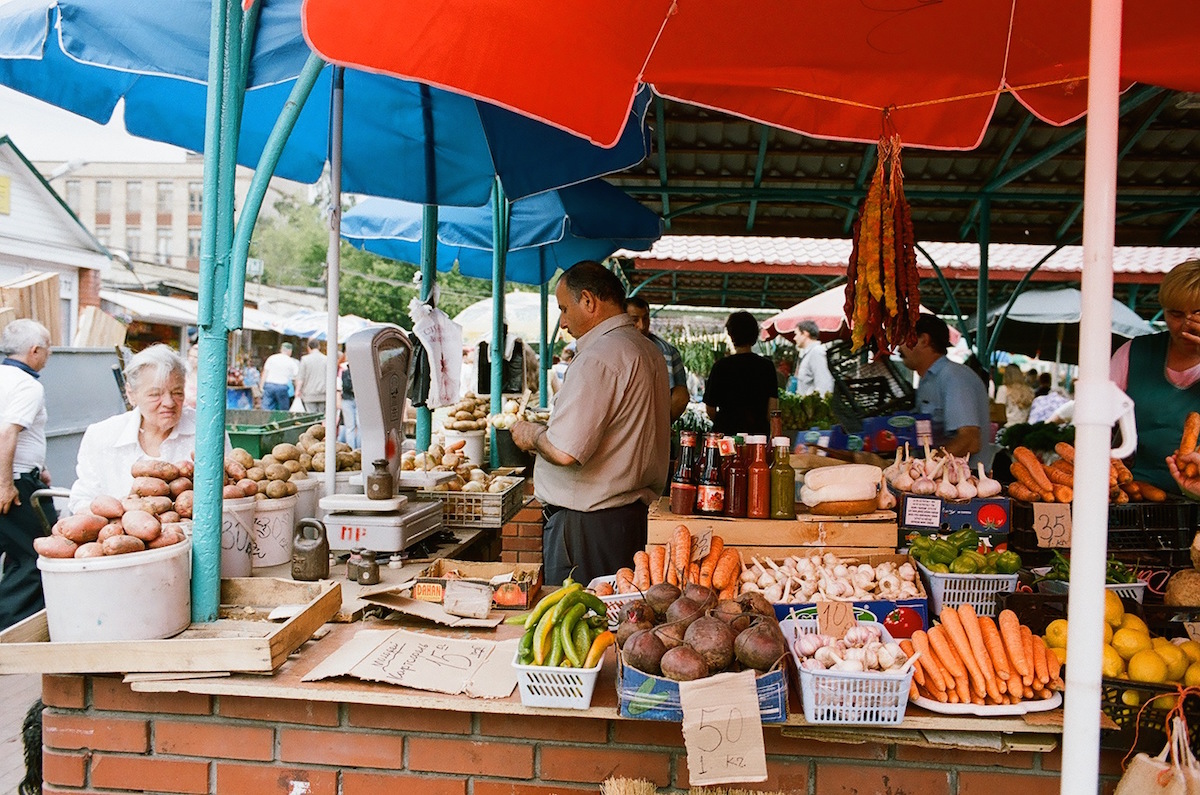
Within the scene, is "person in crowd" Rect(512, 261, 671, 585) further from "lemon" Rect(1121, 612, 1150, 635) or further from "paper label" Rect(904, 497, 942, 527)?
"lemon" Rect(1121, 612, 1150, 635)

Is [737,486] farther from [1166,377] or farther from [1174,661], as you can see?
[1166,377]

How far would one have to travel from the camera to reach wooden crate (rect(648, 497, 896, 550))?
302 centimetres

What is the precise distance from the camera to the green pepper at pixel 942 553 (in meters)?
2.84

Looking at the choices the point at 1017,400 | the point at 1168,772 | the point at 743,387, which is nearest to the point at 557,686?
the point at 1168,772

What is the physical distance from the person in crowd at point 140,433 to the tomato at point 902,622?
2833mm

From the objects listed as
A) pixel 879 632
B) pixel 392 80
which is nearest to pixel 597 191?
pixel 392 80

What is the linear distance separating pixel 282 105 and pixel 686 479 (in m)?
3.39

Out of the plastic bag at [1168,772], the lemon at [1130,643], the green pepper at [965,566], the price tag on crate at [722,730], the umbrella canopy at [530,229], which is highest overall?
the umbrella canopy at [530,229]

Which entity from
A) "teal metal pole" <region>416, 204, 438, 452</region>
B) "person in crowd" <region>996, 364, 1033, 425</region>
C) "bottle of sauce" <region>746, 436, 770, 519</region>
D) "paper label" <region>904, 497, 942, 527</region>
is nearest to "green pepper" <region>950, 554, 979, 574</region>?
Answer: "paper label" <region>904, 497, 942, 527</region>

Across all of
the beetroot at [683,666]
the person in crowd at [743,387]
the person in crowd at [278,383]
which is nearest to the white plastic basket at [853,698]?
the beetroot at [683,666]

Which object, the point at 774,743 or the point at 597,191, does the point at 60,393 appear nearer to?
the point at 597,191

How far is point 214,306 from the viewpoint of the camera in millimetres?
2467

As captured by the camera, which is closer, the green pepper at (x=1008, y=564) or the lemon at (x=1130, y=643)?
the lemon at (x=1130, y=643)

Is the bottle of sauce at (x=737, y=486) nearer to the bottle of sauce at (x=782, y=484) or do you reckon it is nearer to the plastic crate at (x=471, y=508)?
the bottle of sauce at (x=782, y=484)
